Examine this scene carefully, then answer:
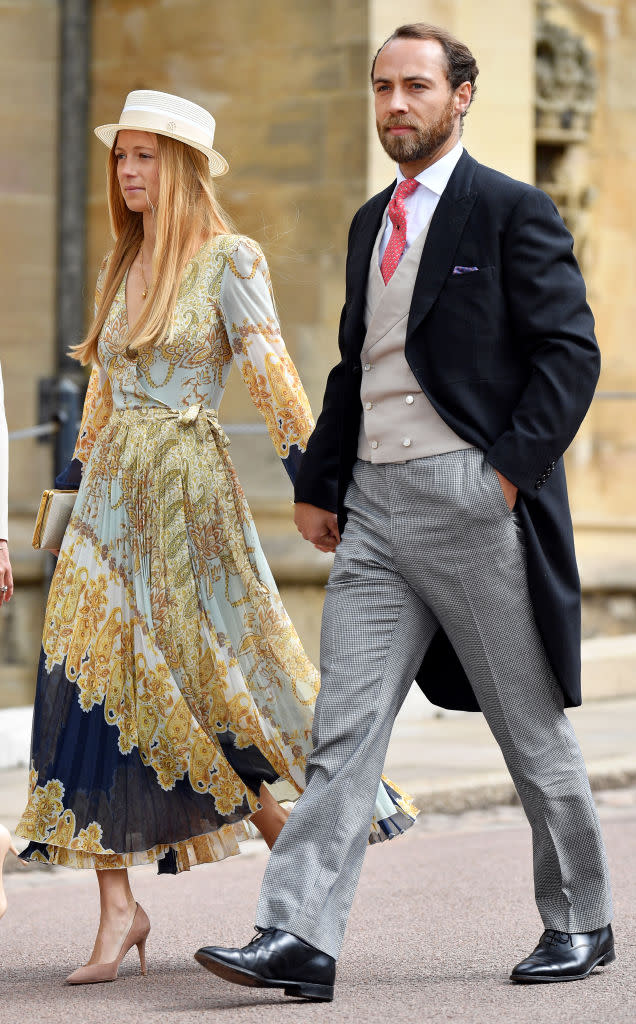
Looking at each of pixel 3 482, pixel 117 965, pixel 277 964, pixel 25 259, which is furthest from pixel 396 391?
pixel 25 259

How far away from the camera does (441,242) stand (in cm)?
402

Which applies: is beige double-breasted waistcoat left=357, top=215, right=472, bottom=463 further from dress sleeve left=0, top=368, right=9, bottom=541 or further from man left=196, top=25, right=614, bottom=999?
dress sleeve left=0, top=368, right=9, bottom=541

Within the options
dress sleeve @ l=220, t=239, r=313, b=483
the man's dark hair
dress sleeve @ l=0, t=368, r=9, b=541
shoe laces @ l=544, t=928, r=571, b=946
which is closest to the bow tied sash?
dress sleeve @ l=220, t=239, r=313, b=483

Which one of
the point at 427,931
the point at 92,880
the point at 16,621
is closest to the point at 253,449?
the point at 16,621

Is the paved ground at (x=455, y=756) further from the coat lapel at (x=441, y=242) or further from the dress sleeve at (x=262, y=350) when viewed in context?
the coat lapel at (x=441, y=242)

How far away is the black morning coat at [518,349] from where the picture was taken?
395 cm

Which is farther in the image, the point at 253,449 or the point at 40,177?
the point at 40,177

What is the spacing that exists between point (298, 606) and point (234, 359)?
6.08 meters

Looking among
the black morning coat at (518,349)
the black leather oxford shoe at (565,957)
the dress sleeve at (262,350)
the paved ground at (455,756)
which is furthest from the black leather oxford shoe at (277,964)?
the paved ground at (455,756)

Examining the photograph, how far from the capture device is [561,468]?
410cm

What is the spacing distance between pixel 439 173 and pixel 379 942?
194 centimetres

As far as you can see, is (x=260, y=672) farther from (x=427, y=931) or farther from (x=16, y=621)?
(x=16, y=621)

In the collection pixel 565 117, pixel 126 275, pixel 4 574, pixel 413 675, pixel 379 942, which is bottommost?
pixel 379 942

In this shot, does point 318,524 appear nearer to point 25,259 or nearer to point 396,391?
point 396,391
